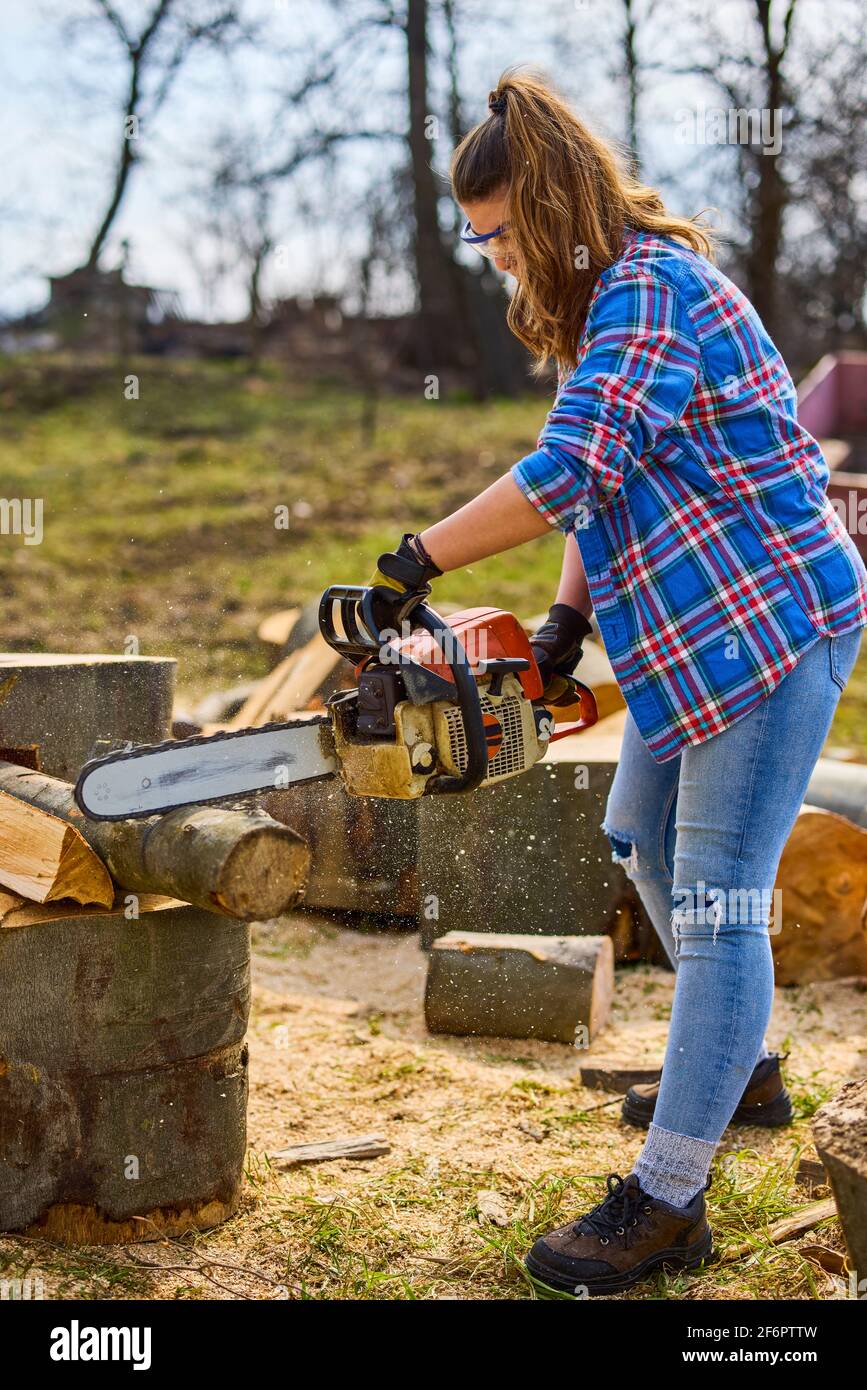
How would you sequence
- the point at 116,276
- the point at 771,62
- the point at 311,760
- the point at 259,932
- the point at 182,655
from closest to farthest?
the point at 311,760, the point at 259,932, the point at 182,655, the point at 771,62, the point at 116,276

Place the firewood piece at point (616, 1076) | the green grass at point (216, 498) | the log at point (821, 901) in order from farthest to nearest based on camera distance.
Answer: the green grass at point (216, 498), the log at point (821, 901), the firewood piece at point (616, 1076)

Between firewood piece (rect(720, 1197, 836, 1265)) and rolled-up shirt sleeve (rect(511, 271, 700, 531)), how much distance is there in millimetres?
1339

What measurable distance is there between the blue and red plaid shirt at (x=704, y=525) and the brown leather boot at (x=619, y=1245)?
78 centimetres

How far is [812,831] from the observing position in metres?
3.71

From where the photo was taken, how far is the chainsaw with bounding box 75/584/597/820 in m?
2.01

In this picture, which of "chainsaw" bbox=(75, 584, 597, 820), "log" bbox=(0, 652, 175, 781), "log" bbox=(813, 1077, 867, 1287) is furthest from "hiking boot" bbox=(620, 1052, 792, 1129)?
"log" bbox=(0, 652, 175, 781)

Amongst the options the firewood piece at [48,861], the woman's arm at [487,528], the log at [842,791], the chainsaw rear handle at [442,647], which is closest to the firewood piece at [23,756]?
the firewood piece at [48,861]

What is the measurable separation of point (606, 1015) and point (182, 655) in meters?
4.77

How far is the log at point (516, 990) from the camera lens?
3.33 meters

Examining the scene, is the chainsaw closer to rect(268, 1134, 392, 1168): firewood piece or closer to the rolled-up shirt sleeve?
the rolled-up shirt sleeve

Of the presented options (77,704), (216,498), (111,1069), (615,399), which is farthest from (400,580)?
(216,498)

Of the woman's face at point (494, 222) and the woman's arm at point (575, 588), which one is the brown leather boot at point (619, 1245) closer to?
the woman's arm at point (575, 588)
